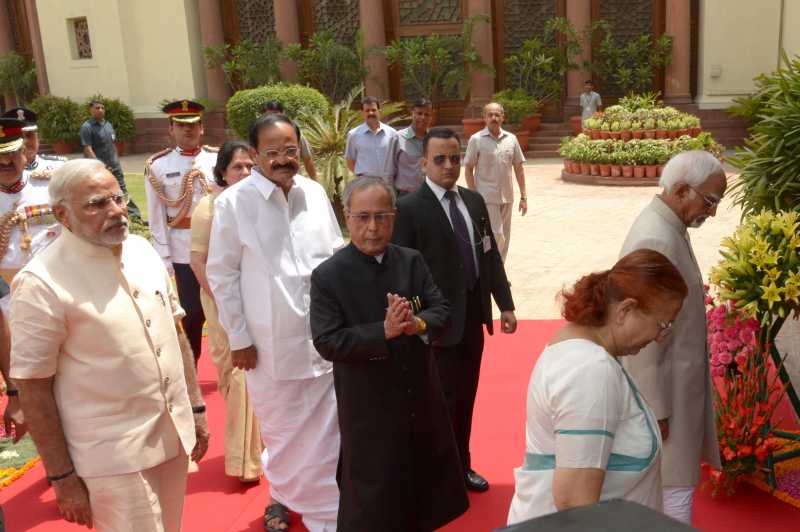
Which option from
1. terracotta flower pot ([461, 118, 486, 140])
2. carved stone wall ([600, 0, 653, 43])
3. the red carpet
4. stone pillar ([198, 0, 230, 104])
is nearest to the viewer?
the red carpet

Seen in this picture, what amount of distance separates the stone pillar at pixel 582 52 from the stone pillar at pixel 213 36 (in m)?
9.60

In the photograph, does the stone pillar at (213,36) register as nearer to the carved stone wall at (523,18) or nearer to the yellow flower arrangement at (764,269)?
the carved stone wall at (523,18)

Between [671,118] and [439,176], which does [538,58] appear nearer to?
[671,118]

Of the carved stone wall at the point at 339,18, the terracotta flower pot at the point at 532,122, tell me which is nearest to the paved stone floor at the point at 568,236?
the terracotta flower pot at the point at 532,122

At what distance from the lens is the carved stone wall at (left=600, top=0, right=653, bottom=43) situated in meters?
20.6

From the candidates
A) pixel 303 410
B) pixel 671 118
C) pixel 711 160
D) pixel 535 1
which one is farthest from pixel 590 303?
pixel 535 1

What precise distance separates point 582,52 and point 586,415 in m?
19.4

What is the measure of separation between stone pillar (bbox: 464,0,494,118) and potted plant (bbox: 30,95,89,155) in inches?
434

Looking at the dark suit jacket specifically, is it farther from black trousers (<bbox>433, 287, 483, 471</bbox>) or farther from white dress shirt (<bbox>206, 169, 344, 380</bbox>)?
white dress shirt (<bbox>206, 169, 344, 380</bbox>)

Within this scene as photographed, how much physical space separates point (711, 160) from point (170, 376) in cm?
225

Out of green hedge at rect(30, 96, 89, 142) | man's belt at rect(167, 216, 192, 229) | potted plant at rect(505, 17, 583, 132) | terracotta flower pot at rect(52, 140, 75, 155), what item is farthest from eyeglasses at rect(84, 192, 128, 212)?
terracotta flower pot at rect(52, 140, 75, 155)

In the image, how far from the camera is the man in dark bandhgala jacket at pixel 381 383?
3.20 metres

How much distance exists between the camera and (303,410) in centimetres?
392

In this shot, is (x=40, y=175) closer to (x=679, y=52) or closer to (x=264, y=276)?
(x=264, y=276)
